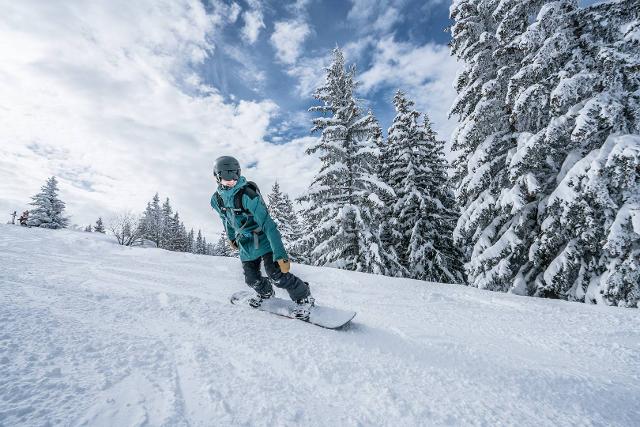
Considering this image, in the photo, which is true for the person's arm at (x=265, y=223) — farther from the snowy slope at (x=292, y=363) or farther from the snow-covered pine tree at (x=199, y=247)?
the snow-covered pine tree at (x=199, y=247)

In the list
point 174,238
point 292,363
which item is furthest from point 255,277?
point 174,238

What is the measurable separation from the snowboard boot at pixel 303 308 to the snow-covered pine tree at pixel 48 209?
132ft

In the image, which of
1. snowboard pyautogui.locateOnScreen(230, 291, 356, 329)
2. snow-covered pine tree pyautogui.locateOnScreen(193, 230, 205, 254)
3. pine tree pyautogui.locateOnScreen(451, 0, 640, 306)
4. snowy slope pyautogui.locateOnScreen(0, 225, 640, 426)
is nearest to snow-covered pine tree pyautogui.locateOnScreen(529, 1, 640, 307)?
pine tree pyautogui.locateOnScreen(451, 0, 640, 306)

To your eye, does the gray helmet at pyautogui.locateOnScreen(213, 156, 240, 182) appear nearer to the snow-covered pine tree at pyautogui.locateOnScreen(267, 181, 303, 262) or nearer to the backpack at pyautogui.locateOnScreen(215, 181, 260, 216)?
the backpack at pyautogui.locateOnScreen(215, 181, 260, 216)

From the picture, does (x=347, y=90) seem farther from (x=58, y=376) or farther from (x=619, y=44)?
(x=58, y=376)

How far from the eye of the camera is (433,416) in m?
2.03

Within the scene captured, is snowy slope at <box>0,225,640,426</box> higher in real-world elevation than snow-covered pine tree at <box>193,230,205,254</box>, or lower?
lower

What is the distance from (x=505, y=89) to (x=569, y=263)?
6.44 m

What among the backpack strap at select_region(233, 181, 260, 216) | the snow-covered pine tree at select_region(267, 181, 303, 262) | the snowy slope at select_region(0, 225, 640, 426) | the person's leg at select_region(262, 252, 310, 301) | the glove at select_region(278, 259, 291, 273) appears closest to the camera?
the snowy slope at select_region(0, 225, 640, 426)

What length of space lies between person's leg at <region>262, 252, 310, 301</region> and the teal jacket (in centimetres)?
15

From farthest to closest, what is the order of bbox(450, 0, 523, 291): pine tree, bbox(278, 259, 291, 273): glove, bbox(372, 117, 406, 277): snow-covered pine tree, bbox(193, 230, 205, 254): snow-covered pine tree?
1. bbox(193, 230, 205, 254): snow-covered pine tree
2. bbox(372, 117, 406, 277): snow-covered pine tree
3. bbox(450, 0, 523, 291): pine tree
4. bbox(278, 259, 291, 273): glove

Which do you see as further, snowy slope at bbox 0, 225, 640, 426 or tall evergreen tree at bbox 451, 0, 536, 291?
tall evergreen tree at bbox 451, 0, 536, 291

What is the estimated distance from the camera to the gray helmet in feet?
13.3

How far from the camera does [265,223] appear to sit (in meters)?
3.99
